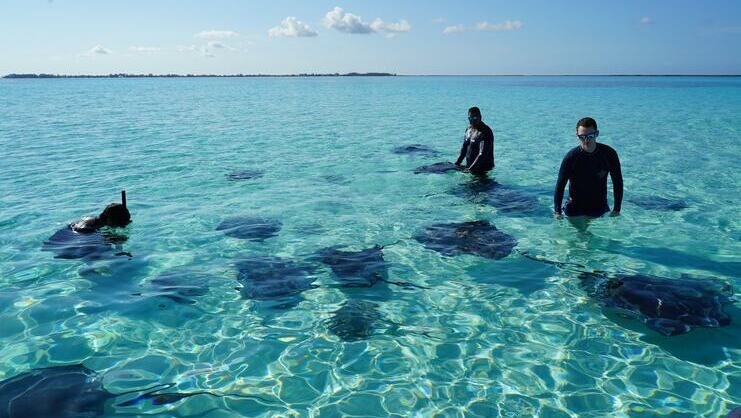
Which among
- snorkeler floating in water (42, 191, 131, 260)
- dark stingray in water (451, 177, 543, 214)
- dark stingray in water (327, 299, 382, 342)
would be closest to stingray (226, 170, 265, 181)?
snorkeler floating in water (42, 191, 131, 260)

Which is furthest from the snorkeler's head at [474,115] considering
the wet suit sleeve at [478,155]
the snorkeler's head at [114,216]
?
the snorkeler's head at [114,216]

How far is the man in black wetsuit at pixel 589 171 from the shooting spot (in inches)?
358

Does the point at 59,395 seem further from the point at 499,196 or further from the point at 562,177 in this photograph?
the point at 499,196

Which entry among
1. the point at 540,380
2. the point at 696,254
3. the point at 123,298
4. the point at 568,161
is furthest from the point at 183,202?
the point at 696,254

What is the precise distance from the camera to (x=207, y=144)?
26750 millimetres

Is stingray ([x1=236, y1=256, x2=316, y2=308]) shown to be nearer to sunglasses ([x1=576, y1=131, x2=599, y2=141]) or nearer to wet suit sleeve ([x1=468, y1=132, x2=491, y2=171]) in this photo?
sunglasses ([x1=576, y1=131, x2=599, y2=141])

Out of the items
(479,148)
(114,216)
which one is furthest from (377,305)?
(479,148)

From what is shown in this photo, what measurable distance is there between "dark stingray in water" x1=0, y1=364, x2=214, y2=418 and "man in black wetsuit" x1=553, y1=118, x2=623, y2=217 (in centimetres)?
752

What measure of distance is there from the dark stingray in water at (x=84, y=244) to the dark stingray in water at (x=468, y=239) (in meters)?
6.44

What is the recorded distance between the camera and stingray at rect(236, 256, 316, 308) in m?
7.94

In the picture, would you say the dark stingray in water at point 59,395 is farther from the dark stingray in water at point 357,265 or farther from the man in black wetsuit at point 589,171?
the man in black wetsuit at point 589,171

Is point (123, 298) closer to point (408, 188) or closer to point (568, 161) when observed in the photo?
point (568, 161)

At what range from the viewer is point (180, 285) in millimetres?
8391

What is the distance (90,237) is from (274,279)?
491 cm
